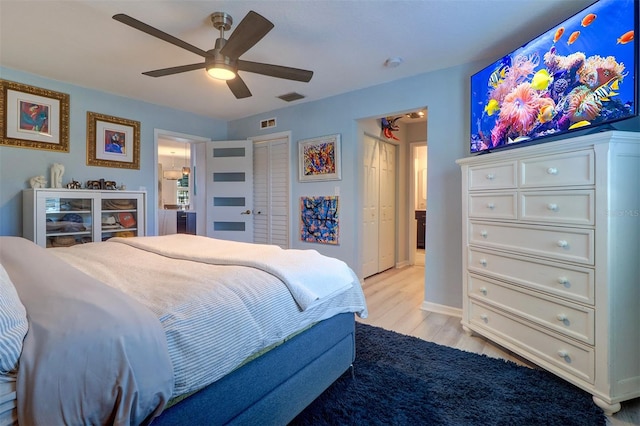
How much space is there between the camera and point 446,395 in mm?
1613

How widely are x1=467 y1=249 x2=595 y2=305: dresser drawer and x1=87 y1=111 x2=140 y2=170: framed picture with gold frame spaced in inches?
158

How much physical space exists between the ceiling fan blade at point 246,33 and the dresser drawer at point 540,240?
6.42 feet

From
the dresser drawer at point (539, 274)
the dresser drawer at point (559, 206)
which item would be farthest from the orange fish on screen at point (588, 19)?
the dresser drawer at point (539, 274)

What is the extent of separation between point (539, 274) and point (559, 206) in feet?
1.40

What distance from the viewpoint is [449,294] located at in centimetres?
285

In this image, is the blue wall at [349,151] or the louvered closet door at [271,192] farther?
the louvered closet door at [271,192]

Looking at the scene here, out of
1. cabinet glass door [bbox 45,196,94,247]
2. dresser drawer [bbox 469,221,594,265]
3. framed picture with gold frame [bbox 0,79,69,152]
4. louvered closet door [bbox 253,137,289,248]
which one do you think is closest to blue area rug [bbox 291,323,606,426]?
dresser drawer [bbox 469,221,594,265]

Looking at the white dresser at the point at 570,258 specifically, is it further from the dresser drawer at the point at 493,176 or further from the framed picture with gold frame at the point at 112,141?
the framed picture with gold frame at the point at 112,141

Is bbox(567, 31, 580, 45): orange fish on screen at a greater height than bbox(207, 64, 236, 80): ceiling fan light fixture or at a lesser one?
greater

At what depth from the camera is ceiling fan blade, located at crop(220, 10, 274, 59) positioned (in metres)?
1.61

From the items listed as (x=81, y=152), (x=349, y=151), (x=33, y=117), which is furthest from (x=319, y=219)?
(x=33, y=117)

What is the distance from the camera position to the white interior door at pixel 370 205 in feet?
13.1

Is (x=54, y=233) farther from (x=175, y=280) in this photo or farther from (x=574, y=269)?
(x=574, y=269)

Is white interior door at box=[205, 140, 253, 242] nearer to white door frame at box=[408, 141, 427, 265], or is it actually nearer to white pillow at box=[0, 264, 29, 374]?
white door frame at box=[408, 141, 427, 265]
